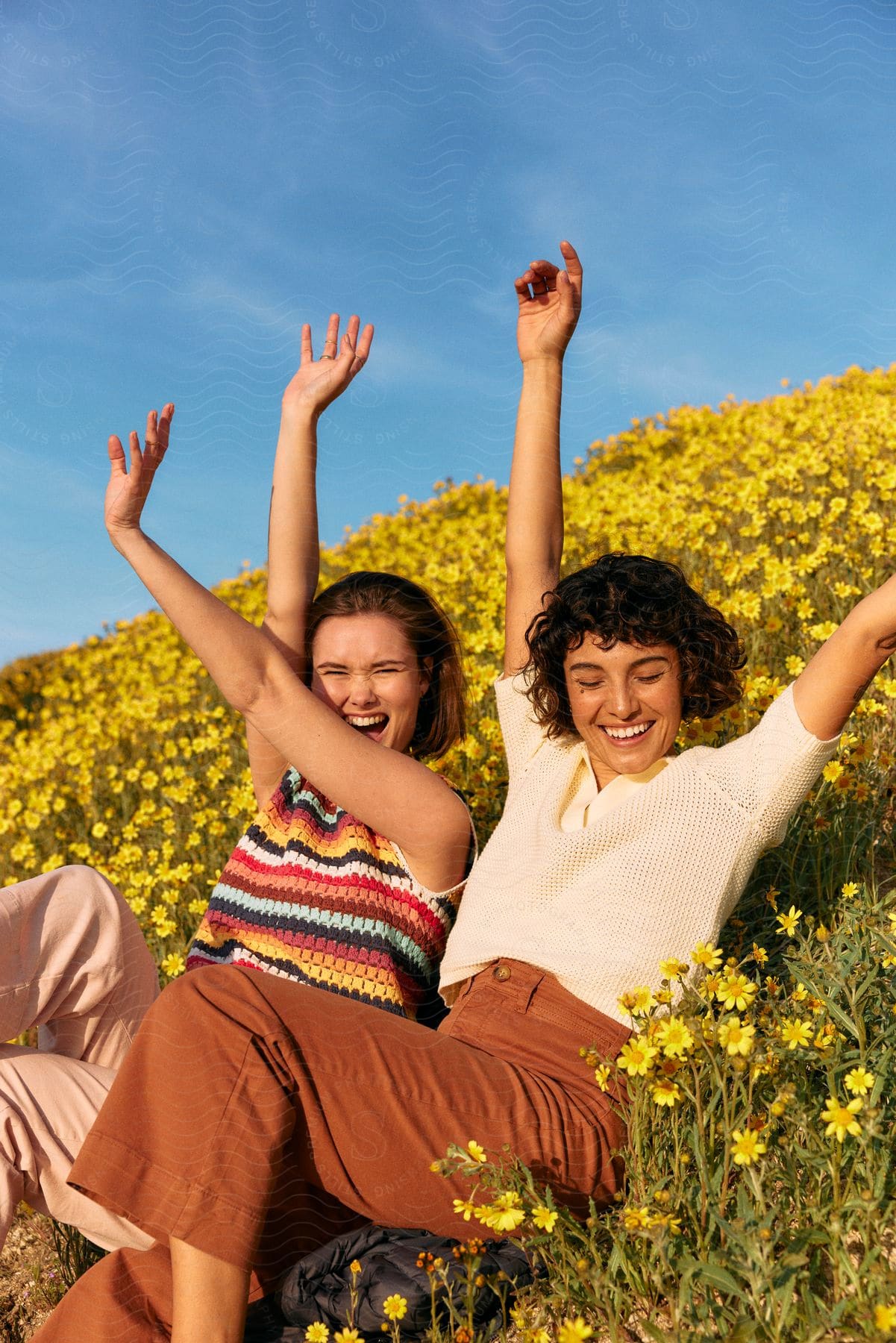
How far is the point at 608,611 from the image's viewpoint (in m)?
2.22

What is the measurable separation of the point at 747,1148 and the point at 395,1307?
58 cm

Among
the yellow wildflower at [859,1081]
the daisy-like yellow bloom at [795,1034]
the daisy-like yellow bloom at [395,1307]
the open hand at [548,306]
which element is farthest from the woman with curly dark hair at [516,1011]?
the open hand at [548,306]

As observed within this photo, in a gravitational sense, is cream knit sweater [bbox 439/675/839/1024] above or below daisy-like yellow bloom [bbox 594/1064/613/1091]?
above

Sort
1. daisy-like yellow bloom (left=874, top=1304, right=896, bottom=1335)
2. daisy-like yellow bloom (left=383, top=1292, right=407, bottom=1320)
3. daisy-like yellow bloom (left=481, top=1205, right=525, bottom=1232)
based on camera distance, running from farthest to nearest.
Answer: daisy-like yellow bloom (left=383, top=1292, right=407, bottom=1320) < daisy-like yellow bloom (left=481, top=1205, right=525, bottom=1232) < daisy-like yellow bloom (left=874, top=1304, right=896, bottom=1335)

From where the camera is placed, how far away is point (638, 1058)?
1697 mm

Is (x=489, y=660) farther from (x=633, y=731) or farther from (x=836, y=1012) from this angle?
(x=836, y=1012)

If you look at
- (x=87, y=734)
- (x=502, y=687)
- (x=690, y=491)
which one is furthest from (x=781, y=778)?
(x=87, y=734)

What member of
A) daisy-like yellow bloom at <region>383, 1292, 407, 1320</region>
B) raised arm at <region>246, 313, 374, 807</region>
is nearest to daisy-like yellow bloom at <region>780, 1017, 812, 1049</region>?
daisy-like yellow bloom at <region>383, 1292, 407, 1320</region>

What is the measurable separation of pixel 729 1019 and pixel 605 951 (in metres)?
0.31

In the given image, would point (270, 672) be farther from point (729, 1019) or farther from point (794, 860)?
point (794, 860)

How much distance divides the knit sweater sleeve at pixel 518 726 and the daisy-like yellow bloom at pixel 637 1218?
3.08 feet

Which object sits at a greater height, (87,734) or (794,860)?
(87,734)

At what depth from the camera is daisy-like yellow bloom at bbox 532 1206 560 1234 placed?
64.4 inches

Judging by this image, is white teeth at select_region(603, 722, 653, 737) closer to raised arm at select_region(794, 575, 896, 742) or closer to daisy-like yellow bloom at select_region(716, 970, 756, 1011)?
raised arm at select_region(794, 575, 896, 742)
